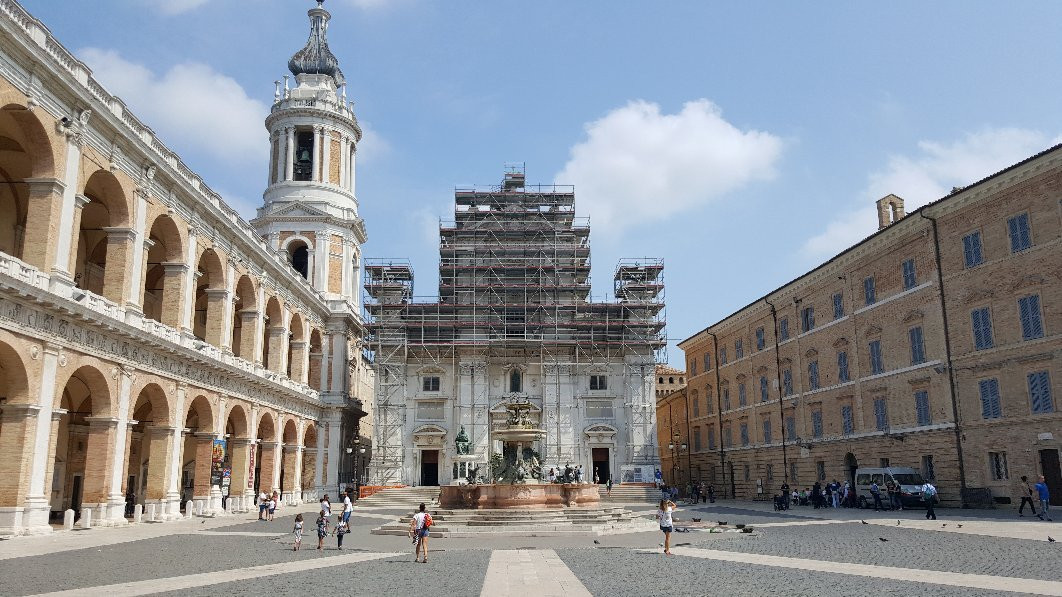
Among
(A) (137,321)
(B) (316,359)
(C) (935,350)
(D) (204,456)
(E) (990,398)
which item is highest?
(B) (316,359)

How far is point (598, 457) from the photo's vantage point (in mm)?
58906

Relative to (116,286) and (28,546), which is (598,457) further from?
(28,546)

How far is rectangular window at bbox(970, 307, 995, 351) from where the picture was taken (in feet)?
105

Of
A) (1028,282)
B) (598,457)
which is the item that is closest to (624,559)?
(1028,282)

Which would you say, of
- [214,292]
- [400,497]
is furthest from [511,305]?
[214,292]

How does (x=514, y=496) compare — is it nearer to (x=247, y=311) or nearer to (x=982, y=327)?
(x=982, y=327)

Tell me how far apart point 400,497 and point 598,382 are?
57.0 feet

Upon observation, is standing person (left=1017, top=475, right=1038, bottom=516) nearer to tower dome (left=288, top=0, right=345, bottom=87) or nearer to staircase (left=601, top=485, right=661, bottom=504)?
staircase (left=601, top=485, right=661, bottom=504)

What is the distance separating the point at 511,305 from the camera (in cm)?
5984

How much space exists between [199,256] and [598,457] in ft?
105

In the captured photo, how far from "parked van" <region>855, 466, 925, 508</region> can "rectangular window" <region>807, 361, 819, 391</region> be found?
794 cm

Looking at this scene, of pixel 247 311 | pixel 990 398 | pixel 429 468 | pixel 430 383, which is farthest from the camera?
pixel 430 383

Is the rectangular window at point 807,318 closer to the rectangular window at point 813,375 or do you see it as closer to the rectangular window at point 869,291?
the rectangular window at point 813,375

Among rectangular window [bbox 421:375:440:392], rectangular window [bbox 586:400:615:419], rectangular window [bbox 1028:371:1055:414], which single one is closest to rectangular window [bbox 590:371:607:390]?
rectangular window [bbox 586:400:615:419]
